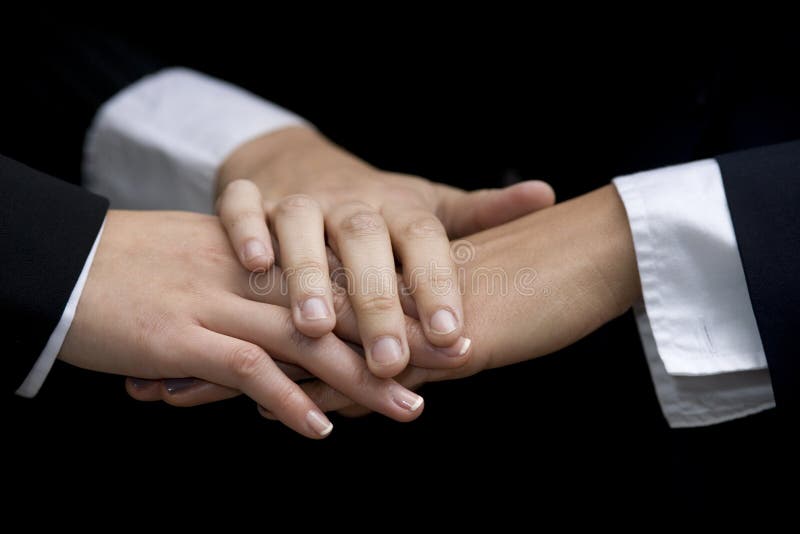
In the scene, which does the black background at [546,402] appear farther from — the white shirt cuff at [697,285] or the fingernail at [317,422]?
the fingernail at [317,422]

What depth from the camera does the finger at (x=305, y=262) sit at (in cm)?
76

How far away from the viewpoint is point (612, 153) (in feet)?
4.06

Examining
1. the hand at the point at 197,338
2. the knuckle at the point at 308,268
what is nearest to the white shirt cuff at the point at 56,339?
the hand at the point at 197,338

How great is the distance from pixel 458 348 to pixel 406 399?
3.1 inches

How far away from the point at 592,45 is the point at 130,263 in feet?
2.83

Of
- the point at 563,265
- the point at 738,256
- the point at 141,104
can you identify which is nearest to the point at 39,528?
the point at 141,104

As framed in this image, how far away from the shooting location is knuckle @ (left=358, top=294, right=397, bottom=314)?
2.52 ft

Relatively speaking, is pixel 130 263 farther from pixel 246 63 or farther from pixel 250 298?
pixel 246 63

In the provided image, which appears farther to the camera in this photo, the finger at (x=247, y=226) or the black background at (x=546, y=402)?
the black background at (x=546, y=402)

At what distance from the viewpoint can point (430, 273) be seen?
81cm

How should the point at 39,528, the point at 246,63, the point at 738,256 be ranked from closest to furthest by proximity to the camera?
the point at 738,256, the point at 39,528, the point at 246,63

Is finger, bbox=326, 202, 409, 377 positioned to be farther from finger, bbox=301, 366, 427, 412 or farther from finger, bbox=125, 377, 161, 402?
finger, bbox=125, 377, 161, 402

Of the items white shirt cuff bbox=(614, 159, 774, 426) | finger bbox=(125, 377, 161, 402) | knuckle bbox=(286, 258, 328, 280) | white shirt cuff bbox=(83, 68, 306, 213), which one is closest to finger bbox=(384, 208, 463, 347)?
knuckle bbox=(286, 258, 328, 280)

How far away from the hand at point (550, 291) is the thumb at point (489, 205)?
0.10 meters
